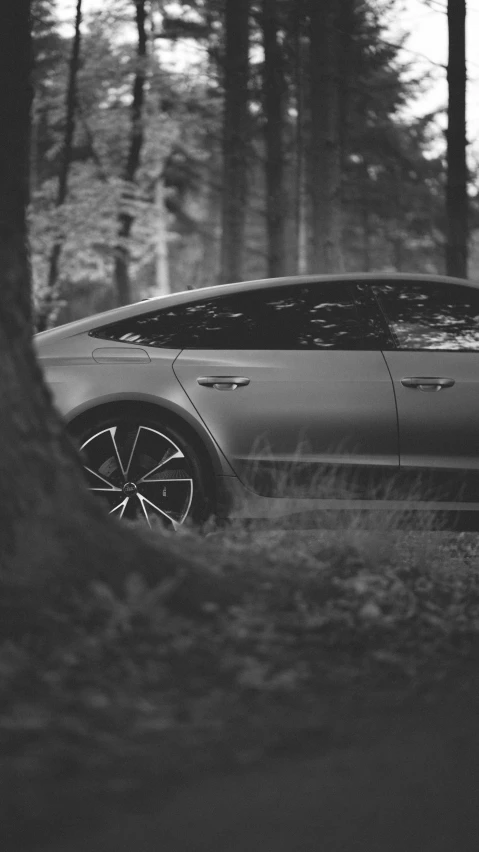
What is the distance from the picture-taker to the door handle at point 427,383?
19.9 feet

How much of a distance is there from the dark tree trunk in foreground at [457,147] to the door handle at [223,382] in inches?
381

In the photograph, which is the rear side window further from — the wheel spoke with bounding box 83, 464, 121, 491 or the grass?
the grass

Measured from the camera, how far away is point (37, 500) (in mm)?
3885

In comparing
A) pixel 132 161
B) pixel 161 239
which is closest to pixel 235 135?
pixel 132 161

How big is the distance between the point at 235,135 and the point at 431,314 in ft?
46.2

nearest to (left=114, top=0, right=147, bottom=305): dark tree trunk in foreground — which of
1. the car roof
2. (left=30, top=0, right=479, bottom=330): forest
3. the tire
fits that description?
(left=30, top=0, right=479, bottom=330): forest

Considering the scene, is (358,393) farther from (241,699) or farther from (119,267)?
(119,267)

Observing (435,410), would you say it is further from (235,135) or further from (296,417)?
(235,135)

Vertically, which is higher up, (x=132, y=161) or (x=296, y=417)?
(x=132, y=161)

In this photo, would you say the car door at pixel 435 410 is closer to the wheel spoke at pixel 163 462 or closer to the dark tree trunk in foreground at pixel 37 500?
the wheel spoke at pixel 163 462

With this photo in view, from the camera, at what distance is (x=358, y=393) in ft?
19.6

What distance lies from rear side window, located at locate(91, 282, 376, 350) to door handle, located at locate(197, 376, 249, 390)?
0.71 feet

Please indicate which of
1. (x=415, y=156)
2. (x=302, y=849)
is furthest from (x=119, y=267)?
(x=302, y=849)

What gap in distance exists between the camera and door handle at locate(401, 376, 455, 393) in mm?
6051
